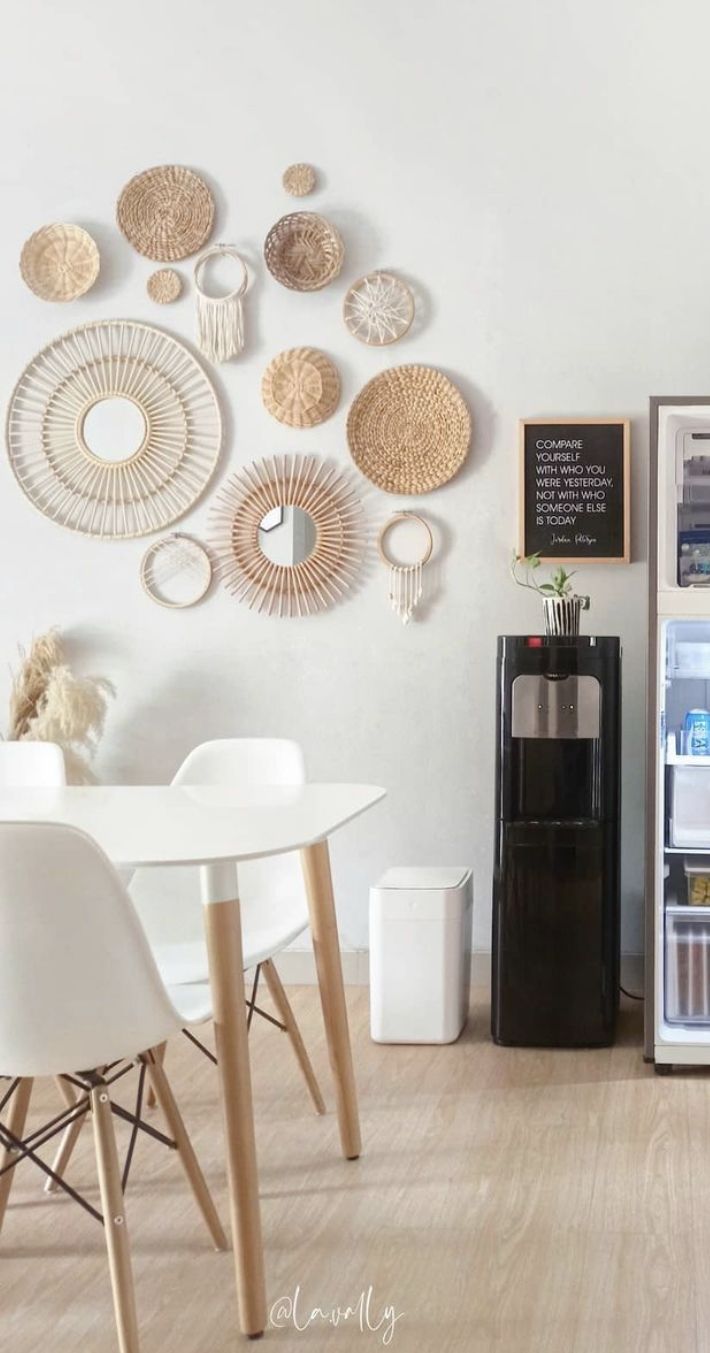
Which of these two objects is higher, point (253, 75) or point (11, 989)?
point (253, 75)

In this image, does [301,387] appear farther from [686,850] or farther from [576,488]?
[686,850]

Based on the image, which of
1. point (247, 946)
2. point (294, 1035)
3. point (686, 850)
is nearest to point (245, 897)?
point (247, 946)

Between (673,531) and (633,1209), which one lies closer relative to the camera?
(633,1209)

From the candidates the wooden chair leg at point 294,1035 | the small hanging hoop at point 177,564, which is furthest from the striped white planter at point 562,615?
the wooden chair leg at point 294,1035

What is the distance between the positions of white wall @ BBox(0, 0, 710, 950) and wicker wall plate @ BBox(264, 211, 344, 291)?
58 millimetres

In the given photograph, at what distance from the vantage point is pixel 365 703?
14.8 ft

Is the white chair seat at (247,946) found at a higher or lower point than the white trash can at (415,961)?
higher

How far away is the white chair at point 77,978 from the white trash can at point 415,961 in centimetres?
176

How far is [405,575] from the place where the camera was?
445 cm

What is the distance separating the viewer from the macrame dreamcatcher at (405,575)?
445 cm

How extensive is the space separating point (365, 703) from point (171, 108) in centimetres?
192

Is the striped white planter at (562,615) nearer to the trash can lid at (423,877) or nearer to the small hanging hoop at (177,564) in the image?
the trash can lid at (423,877)

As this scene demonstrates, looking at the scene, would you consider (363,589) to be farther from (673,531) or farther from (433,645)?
(673,531)

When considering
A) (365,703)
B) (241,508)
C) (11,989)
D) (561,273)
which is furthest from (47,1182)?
(561,273)
